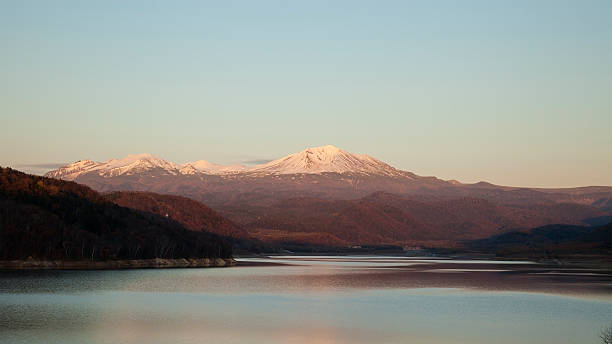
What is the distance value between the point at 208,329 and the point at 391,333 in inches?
461

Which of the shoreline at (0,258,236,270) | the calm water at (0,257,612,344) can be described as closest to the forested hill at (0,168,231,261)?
the shoreline at (0,258,236,270)

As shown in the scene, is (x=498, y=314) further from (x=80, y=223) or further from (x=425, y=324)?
(x=80, y=223)

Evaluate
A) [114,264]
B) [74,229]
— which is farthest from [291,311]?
[74,229]

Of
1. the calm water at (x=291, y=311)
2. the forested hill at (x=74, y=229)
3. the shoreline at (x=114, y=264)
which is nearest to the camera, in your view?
the calm water at (x=291, y=311)

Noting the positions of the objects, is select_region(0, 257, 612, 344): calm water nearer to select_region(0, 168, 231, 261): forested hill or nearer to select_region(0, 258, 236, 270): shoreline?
select_region(0, 258, 236, 270): shoreline

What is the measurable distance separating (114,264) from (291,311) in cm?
7525

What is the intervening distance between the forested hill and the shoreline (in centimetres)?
109

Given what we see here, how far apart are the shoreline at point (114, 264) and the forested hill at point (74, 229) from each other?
1085 mm

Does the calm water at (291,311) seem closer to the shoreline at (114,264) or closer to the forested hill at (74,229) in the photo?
the shoreline at (114,264)

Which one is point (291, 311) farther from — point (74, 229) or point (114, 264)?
point (74, 229)

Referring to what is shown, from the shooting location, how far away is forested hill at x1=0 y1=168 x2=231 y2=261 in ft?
400

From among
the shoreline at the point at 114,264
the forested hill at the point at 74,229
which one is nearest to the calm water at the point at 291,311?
the shoreline at the point at 114,264

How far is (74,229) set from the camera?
132m

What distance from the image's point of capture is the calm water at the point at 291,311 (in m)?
48.9
